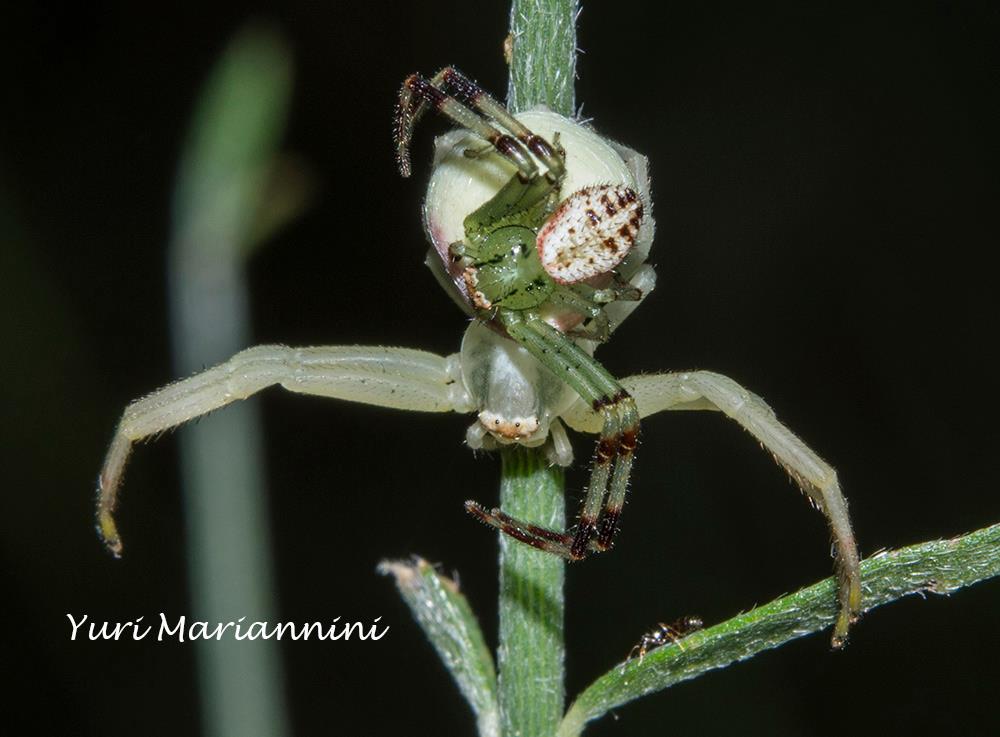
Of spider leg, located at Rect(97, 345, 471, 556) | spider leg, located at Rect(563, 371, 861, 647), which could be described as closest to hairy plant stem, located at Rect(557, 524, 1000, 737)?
spider leg, located at Rect(563, 371, 861, 647)

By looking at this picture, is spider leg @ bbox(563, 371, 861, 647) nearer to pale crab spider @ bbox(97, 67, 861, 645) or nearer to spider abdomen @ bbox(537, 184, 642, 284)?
pale crab spider @ bbox(97, 67, 861, 645)

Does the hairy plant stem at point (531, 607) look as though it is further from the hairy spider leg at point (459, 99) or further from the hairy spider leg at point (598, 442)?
the hairy spider leg at point (459, 99)

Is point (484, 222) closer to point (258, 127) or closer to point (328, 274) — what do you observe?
point (258, 127)

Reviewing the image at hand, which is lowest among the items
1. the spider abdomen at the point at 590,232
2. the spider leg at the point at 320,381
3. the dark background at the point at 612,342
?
the spider abdomen at the point at 590,232

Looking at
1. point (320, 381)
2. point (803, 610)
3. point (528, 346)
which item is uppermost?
point (320, 381)

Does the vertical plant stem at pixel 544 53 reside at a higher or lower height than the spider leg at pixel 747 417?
higher

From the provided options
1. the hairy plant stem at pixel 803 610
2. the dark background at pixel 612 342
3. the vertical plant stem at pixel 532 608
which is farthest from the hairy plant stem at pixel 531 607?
the dark background at pixel 612 342

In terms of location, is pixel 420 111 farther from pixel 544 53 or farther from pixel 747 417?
pixel 747 417

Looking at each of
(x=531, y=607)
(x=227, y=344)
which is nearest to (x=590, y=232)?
(x=531, y=607)
